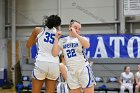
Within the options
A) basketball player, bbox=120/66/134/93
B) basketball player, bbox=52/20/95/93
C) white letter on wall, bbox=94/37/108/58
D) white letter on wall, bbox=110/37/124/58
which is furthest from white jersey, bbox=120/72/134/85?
basketball player, bbox=52/20/95/93

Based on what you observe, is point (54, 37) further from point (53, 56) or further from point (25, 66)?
point (25, 66)

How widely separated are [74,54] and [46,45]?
45 centimetres

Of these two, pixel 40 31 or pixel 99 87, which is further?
pixel 99 87

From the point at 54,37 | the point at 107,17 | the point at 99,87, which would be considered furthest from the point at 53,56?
the point at 107,17

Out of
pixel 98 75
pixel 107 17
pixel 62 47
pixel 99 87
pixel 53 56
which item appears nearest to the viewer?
pixel 53 56

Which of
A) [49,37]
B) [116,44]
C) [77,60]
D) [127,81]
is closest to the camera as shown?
[49,37]

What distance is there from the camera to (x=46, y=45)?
3951mm

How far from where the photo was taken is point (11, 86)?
14102 millimetres

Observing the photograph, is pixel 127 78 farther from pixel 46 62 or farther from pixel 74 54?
pixel 46 62

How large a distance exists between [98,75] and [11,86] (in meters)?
4.52

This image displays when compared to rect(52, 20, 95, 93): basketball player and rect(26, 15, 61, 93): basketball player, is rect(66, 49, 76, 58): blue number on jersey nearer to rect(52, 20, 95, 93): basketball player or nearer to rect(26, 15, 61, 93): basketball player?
rect(52, 20, 95, 93): basketball player

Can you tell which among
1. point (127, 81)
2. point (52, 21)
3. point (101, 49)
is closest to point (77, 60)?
point (52, 21)

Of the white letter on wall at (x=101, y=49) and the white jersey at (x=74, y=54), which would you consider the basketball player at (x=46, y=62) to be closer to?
the white jersey at (x=74, y=54)

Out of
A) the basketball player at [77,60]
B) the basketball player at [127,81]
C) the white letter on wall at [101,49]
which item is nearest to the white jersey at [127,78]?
the basketball player at [127,81]
